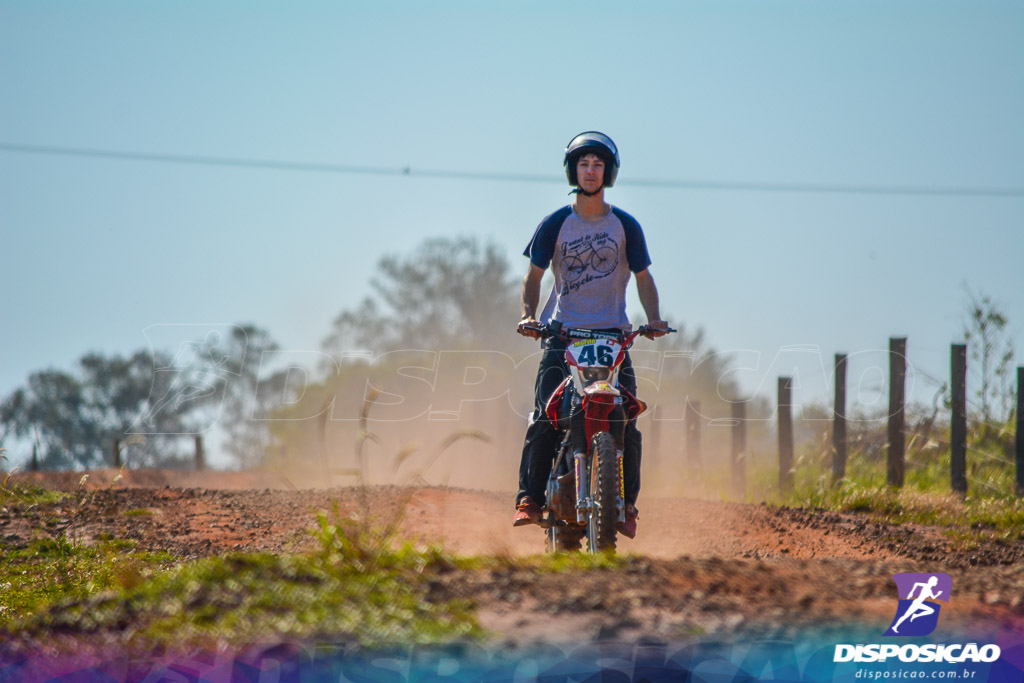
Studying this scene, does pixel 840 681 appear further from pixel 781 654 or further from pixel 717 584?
pixel 717 584

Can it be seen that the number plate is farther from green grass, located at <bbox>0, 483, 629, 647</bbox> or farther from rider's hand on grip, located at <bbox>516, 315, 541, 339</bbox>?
green grass, located at <bbox>0, 483, 629, 647</bbox>

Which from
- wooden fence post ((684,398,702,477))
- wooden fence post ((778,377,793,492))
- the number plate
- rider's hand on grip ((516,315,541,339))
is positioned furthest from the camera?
wooden fence post ((684,398,702,477))

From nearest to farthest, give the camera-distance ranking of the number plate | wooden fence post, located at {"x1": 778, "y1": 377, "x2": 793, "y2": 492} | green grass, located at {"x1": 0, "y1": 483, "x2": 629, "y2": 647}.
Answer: green grass, located at {"x1": 0, "y1": 483, "x2": 629, "y2": 647} < the number plate < wooden fence post, located at {"x1": 778, "y1": 377, "x2": 793, "y2": 492}

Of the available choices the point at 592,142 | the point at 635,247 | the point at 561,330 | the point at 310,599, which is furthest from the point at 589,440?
the point at 310,599

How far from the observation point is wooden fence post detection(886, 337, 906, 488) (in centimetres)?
1163

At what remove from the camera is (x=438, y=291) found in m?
58.6

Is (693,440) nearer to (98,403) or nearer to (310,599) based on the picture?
(310,599)

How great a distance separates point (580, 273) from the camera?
22.0ft

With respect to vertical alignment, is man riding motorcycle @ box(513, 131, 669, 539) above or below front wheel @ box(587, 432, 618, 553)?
above

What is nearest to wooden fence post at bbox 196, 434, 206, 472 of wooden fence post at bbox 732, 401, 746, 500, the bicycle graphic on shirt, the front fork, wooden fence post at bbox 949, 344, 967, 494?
wooden fence post at bbox 732, 401, 746, 500

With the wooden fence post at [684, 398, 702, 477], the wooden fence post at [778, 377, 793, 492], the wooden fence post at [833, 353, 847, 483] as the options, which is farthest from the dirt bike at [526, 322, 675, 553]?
the wooden fence post at [684, 398, 702, 477]

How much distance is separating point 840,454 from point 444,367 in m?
32.8

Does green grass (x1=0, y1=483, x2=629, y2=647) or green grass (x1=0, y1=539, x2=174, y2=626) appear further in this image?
green grass (x1=0, y1=539, x2=174, y2=626)

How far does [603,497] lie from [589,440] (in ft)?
1.49
